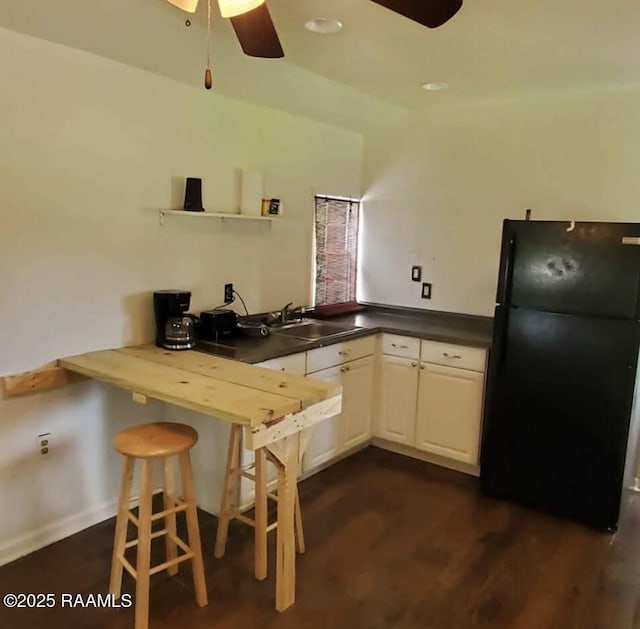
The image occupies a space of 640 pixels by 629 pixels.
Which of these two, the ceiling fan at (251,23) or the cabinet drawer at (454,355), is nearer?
the ceiling fan at (251,23)

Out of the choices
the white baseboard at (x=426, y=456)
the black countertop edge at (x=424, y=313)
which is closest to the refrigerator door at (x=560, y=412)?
the white baseboard at (x=426, y=456)

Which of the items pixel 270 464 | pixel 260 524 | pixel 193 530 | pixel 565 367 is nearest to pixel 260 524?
pixel 260 524

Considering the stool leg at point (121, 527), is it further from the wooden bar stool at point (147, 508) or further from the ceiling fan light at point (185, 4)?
the ceiling fan light at point (185, 4)

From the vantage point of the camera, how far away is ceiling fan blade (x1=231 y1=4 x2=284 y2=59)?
1818 millimetres

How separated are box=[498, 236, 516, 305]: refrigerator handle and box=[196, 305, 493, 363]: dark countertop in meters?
0.36

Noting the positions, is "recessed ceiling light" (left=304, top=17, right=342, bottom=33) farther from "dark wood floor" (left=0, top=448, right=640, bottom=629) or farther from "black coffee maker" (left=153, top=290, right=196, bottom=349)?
"dark wood floor" (left=0, top=448, right=640, bottom=629)

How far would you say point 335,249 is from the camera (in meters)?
4.41

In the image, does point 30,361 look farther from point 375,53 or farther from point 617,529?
point 617,529

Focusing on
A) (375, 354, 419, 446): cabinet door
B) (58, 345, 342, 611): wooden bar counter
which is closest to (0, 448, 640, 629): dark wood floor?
(58, 345, 342, 611): wooden bar counter

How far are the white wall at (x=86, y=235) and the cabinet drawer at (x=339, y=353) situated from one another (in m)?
0.71

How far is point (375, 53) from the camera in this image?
2.71m

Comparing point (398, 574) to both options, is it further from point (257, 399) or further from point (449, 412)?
point (449, 412)

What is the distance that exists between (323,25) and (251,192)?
131 centimetres

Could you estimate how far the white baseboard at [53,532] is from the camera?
2574 mm
